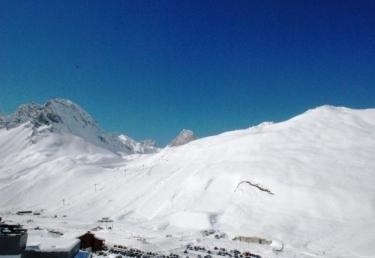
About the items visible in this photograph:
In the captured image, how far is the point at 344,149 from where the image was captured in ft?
265

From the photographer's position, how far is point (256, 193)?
70.4 metres

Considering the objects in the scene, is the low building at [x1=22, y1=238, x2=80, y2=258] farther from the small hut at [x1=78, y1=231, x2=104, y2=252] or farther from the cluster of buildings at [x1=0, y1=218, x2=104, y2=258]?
the small hut at [x1=78, y1=231, x2=104, y2=252]

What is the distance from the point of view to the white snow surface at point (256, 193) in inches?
2344

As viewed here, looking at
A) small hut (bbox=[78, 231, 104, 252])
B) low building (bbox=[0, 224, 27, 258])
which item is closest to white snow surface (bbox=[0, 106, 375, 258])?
small hut (bbox=[78, 231, 104, 252])

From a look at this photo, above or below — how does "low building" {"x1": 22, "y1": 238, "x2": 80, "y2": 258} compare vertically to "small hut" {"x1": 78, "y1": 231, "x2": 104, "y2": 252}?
below

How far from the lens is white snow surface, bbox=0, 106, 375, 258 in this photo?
59531 millimetres

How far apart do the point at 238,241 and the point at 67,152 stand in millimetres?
150469

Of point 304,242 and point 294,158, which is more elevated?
point 294,158

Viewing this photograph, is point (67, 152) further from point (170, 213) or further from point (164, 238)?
point (164, 238)

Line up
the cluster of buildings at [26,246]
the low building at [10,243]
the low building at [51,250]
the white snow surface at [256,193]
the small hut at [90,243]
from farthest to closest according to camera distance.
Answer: the white snow surface at [256,193], the small hut at [90,243], the low building at [51,250], the cluster of buildings at [26,246], the low building at [10,243]

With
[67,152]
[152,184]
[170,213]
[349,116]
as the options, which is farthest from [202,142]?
[67,152]

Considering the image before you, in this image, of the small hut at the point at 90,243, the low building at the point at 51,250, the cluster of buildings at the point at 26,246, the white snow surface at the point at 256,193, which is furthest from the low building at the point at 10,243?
the white snow surface at the point at 256,193

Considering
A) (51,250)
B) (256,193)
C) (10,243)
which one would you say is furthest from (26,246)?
(256,193)

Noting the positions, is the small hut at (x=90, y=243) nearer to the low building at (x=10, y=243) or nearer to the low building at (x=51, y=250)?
the low building at (x=51, y=250)
